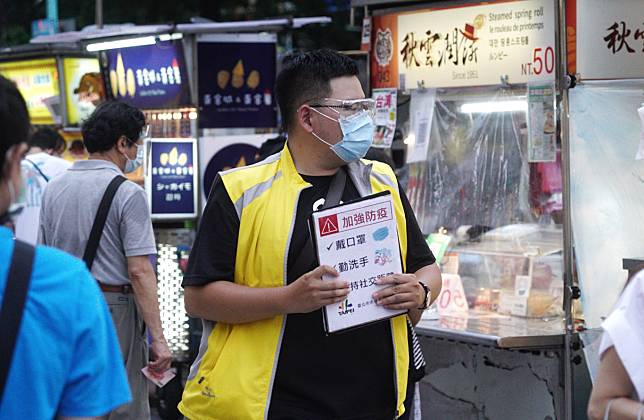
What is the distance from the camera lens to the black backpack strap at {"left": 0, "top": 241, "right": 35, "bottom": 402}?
1969mm

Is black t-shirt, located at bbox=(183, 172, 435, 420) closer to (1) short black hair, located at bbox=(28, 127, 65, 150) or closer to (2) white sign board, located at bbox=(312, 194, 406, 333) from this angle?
(2) white sign board, located at bbox=(312, 194, 406, 333)

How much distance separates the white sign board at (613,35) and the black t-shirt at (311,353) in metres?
2.67

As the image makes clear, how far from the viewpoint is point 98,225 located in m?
5.02

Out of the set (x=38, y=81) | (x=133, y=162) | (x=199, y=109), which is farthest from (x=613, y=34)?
(x=38, y=81)

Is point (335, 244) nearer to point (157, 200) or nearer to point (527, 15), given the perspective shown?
point (527, 15)

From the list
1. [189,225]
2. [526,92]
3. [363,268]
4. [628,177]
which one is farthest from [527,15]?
[189,225]

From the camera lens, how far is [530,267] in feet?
19.5

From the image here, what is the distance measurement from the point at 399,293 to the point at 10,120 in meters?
1.62

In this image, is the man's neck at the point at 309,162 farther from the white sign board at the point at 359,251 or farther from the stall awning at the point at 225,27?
the stall awning at the point at 225,27

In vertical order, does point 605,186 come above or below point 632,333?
above

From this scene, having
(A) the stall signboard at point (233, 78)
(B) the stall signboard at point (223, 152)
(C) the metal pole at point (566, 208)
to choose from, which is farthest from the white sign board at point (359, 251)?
(A) the stall signboard at point (233, 78)

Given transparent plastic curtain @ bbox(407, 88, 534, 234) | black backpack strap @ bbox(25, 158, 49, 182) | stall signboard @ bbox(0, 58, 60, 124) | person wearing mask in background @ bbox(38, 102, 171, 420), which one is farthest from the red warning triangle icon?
stall signboard @ bbox(0, 58, 60, 124)

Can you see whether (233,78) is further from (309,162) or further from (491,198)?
(309,162)

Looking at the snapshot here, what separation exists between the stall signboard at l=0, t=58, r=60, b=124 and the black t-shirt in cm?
889
